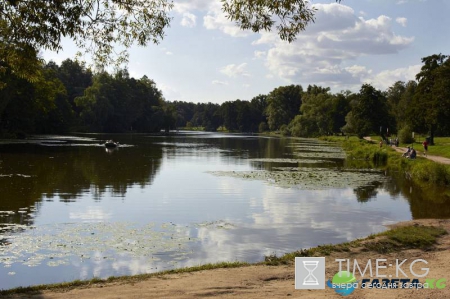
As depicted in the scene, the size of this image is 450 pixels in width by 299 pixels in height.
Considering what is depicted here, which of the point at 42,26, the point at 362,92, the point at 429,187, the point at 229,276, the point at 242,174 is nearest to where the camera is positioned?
the point at 229,276

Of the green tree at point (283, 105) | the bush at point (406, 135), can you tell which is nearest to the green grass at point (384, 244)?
the bush at point (406, 135)

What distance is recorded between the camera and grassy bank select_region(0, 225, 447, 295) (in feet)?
32.3

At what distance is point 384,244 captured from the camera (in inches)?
536

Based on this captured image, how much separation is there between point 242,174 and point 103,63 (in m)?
22.2

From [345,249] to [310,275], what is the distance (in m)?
3.20

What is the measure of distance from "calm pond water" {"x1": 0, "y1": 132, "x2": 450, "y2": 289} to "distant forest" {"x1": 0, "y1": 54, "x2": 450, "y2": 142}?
6.03m

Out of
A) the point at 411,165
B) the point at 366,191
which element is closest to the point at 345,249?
the point at 366,191

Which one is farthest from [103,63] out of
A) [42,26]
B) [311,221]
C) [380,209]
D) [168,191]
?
[380,209]

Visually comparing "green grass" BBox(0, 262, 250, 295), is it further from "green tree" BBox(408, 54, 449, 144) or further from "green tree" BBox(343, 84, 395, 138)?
"green tree" BBox(343, 84, 395, 138)

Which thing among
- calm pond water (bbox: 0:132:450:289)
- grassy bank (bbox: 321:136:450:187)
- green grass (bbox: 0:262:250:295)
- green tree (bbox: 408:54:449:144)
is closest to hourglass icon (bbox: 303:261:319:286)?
green grass (bbox: 0:262:250:295)

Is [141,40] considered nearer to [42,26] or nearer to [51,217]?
[42,26]

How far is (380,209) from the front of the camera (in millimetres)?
22672

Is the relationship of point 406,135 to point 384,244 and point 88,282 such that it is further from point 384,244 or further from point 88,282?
point 88,282

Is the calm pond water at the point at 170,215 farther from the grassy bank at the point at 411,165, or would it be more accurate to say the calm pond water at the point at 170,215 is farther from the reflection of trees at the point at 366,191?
the grassy bank at the point at 411,165
